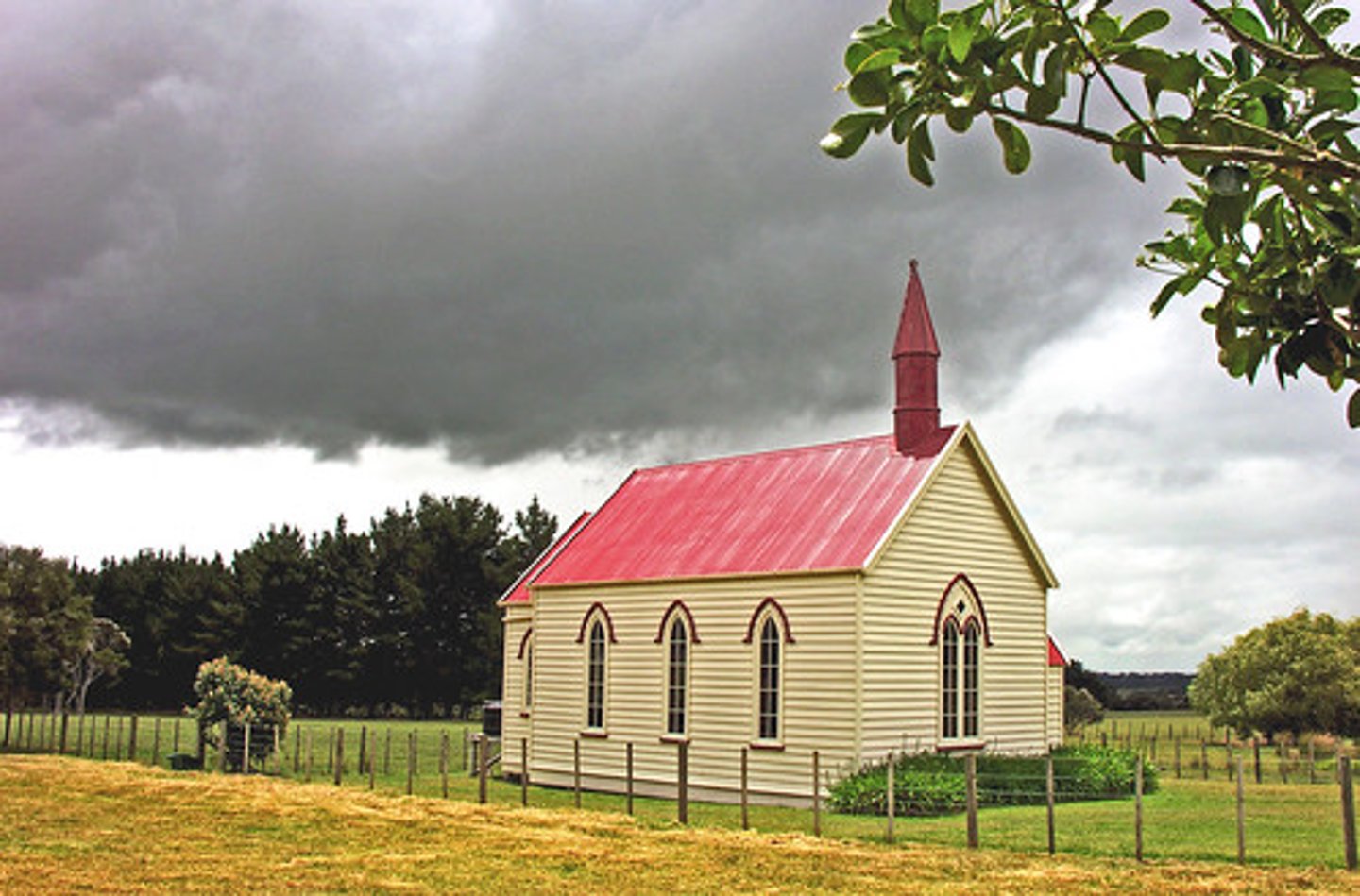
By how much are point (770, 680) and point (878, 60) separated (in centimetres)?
2446

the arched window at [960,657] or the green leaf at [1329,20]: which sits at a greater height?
the green leaf at [1329,20]

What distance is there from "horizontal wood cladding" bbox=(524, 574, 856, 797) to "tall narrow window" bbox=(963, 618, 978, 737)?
142 inches

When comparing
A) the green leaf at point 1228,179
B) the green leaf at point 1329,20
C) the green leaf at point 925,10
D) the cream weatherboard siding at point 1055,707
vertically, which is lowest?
the cream weatherboard siding at point 1055,707

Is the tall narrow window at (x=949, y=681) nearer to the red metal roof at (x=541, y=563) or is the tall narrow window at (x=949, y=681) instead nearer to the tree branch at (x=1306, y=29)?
the red metal roof at (x=541, y=563)

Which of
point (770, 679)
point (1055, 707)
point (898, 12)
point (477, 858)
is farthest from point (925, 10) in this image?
point (1055, 707)

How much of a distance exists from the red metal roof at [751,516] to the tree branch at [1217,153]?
22.3 m

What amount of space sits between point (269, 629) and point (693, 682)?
58.8 meters

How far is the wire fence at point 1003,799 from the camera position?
19.5 metres

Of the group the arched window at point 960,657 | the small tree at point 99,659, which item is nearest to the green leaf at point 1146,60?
the arched window at point 960,657

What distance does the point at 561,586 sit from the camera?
32.3 metres

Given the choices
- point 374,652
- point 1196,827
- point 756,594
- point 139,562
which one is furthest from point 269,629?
point 1196,827

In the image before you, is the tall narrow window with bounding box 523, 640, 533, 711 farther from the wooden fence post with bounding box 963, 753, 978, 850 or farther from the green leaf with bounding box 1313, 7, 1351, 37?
the green leaf with bounding box 1313, 7, 1351, 37

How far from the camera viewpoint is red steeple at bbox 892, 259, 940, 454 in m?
29.3

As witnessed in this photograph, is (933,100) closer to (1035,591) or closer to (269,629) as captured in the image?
(1035,591)
